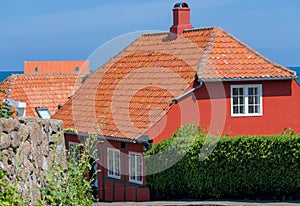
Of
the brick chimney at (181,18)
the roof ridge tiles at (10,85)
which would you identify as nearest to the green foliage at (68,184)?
the brick chimney at (181,18)

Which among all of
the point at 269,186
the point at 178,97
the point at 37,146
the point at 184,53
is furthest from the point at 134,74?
the point at 37,146

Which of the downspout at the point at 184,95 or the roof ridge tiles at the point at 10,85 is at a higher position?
the roof ridge tiles at the point at 10,85

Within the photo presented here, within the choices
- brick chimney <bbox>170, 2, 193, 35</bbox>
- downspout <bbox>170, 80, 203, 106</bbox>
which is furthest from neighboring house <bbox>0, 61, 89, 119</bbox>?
downspout <bbox>170, 80, 203, 106</bbox>

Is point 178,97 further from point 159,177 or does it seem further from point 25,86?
point 25,86

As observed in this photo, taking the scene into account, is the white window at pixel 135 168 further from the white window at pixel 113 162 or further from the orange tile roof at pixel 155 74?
the white window at pixel 113 162

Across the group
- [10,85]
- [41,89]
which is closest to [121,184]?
[41,89]

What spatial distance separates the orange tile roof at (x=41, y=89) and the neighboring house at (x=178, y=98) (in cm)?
594

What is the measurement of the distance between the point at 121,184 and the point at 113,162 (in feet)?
3.38

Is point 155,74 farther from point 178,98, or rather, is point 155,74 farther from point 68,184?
point 68,184

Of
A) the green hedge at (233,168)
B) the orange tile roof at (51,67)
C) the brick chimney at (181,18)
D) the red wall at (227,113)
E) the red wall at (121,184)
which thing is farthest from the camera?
the orange tile roof at (51,67)

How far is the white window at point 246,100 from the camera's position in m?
25.8

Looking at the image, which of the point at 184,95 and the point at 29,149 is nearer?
the point at 29,149

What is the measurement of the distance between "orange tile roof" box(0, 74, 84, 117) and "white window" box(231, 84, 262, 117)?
11.4 meters

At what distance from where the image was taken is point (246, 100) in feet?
85.5
